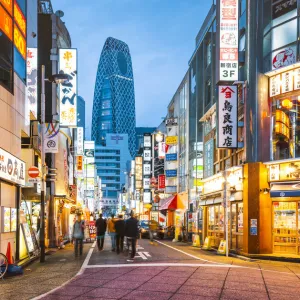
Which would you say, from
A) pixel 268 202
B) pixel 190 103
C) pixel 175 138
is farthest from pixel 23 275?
pixel 175 138

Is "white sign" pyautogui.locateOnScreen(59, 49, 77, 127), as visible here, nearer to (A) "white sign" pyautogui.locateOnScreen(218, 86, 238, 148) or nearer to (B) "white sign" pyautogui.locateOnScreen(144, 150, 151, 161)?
(A) "white sign" pyautogui.locateOnScreen(218, 86, 238, 148)

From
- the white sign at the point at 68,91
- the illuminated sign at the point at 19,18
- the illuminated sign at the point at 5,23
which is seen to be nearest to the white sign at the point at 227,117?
the illuminated sign at the point at 19,18

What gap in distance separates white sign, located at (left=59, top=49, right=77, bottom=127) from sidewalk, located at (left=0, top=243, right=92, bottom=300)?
19.1 metres

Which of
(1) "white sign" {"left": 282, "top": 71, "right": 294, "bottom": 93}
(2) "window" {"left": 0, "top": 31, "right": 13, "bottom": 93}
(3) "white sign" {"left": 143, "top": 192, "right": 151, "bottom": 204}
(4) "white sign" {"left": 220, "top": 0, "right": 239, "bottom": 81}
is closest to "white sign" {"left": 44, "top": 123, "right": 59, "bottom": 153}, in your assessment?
(2) "window" {"left": 0, "top": 31, "right": 13, "bottom": 93}

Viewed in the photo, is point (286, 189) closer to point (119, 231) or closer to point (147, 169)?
point (119, 231)

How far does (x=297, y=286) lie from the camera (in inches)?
601

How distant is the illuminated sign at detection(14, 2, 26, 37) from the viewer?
23141 millimetres

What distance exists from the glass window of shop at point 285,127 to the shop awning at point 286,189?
1.29 m

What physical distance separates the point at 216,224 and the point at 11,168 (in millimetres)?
18106

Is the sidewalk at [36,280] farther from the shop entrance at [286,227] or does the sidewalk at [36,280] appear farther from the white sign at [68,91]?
the white sign at [68,91]

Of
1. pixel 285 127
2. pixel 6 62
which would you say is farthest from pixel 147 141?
pixel 6 62

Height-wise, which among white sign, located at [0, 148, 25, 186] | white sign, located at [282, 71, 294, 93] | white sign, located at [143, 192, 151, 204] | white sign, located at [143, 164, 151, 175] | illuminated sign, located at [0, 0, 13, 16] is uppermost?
illuminated sign, located at [0, 0, 13, 16]

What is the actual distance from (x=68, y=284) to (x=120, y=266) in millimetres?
5112

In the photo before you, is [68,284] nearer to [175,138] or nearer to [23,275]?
[23,275]
